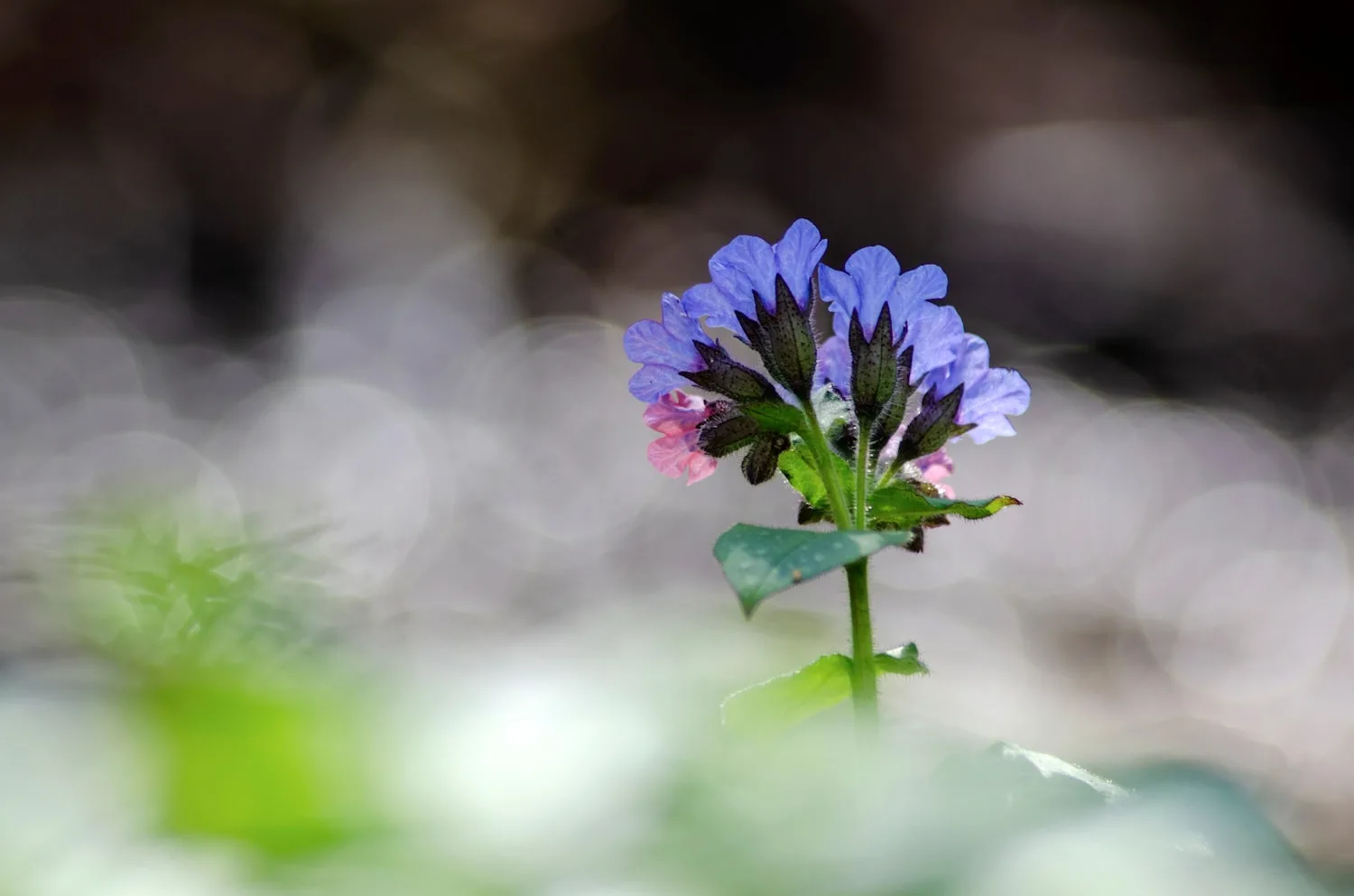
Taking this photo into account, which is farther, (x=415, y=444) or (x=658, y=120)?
(x=658, y=120)

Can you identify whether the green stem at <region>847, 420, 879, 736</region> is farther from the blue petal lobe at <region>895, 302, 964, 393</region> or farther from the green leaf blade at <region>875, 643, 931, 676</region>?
the blue petal lobe at <region>895, 302, 964, 393</region>

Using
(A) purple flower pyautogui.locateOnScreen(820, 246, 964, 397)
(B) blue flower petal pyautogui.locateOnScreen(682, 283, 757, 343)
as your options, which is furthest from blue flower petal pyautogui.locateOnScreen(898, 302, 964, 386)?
(B) blue flower petal pyautogui.locateOnScreen(682, 283, 757, 343)


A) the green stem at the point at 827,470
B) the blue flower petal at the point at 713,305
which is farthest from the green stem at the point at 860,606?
the blue flower petal at the point at 713,305

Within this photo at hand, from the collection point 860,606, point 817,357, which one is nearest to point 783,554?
point 860,606

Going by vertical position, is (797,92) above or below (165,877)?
above

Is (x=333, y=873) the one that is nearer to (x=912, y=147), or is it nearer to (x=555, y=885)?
(x=555, y=885)

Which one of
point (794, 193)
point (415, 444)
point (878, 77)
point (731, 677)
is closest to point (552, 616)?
point (415, 444)

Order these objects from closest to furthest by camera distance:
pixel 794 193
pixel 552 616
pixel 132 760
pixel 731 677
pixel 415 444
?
pixel 132 760 < pixel 731 677 < pixel 552 616 < pixel 415 444 < pixel 794 193

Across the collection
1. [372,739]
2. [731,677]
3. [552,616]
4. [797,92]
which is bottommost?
[372,739]
